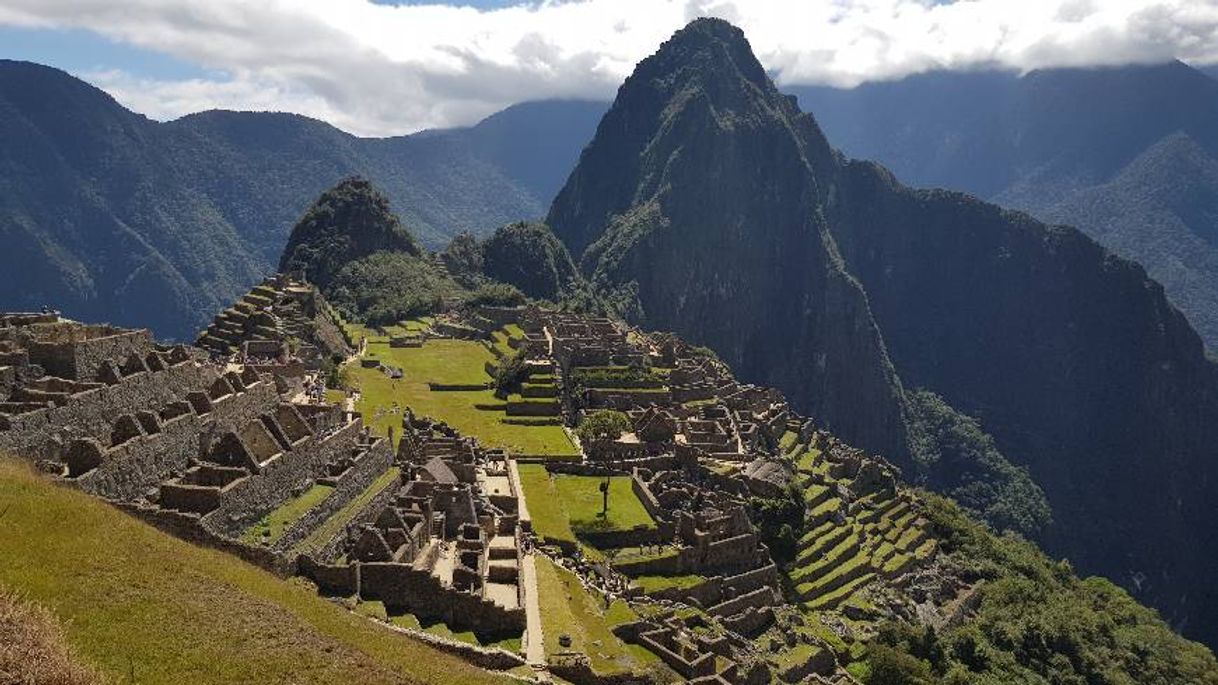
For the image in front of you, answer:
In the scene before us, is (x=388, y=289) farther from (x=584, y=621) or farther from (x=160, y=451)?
(x=160, y=451)

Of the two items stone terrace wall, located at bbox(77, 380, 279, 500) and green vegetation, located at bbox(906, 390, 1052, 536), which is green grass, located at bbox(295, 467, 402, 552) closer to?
stone terrace wall, located at bbox(77, 380, 279, 500)

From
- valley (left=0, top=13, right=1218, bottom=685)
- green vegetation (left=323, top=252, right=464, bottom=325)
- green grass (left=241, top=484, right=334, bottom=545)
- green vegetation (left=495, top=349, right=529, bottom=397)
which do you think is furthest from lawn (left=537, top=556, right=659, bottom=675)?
green vegetation (left=323, top=252, right=464, bottom=325)

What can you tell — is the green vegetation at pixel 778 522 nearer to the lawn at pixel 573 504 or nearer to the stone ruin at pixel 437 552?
the lawn at pixel 573 504

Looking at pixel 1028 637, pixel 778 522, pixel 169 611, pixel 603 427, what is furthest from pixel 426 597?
pixel 1028 637

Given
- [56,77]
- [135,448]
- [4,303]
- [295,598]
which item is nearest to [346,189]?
[4,303]

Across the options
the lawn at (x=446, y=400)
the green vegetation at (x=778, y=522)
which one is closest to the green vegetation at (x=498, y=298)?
the lawn at (x=446, y=400)

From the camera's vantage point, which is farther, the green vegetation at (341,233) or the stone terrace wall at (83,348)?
the green vegetation at (341,233)

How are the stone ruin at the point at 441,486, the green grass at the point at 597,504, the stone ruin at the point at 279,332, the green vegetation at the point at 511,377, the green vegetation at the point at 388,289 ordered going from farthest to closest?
the green vegetation at the point at 388,289 → the green vegetation at the point at 511,377 → the stone ruin at the point at 279,332 → the green grass at the point at 597,504 → the stone ruin at the point at 441,486
